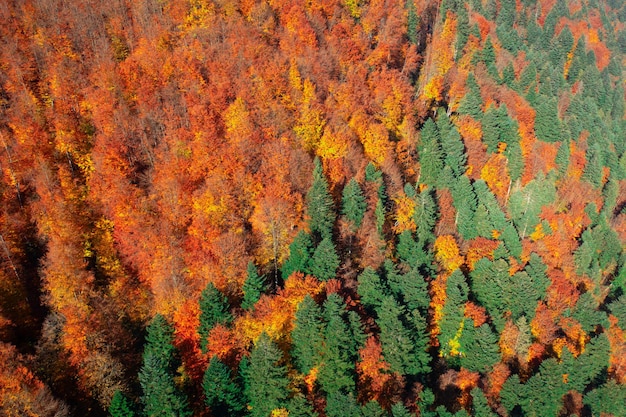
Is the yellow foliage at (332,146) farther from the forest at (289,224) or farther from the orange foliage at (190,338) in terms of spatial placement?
the orange foliage at (190,338)

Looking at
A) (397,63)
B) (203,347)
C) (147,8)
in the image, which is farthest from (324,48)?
(203,347)

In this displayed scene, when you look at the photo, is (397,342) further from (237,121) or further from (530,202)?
Answer: (530,202)

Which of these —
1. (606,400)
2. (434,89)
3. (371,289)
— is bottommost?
(606,400)

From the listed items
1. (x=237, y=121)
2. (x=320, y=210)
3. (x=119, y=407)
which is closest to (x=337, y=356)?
(x=320, y=210)

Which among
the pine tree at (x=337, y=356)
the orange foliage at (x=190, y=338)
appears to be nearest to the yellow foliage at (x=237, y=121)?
the orange foliage at (x=190, y=338)

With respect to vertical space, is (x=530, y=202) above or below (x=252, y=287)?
below

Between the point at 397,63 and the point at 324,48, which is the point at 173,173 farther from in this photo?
the point at 397,63
